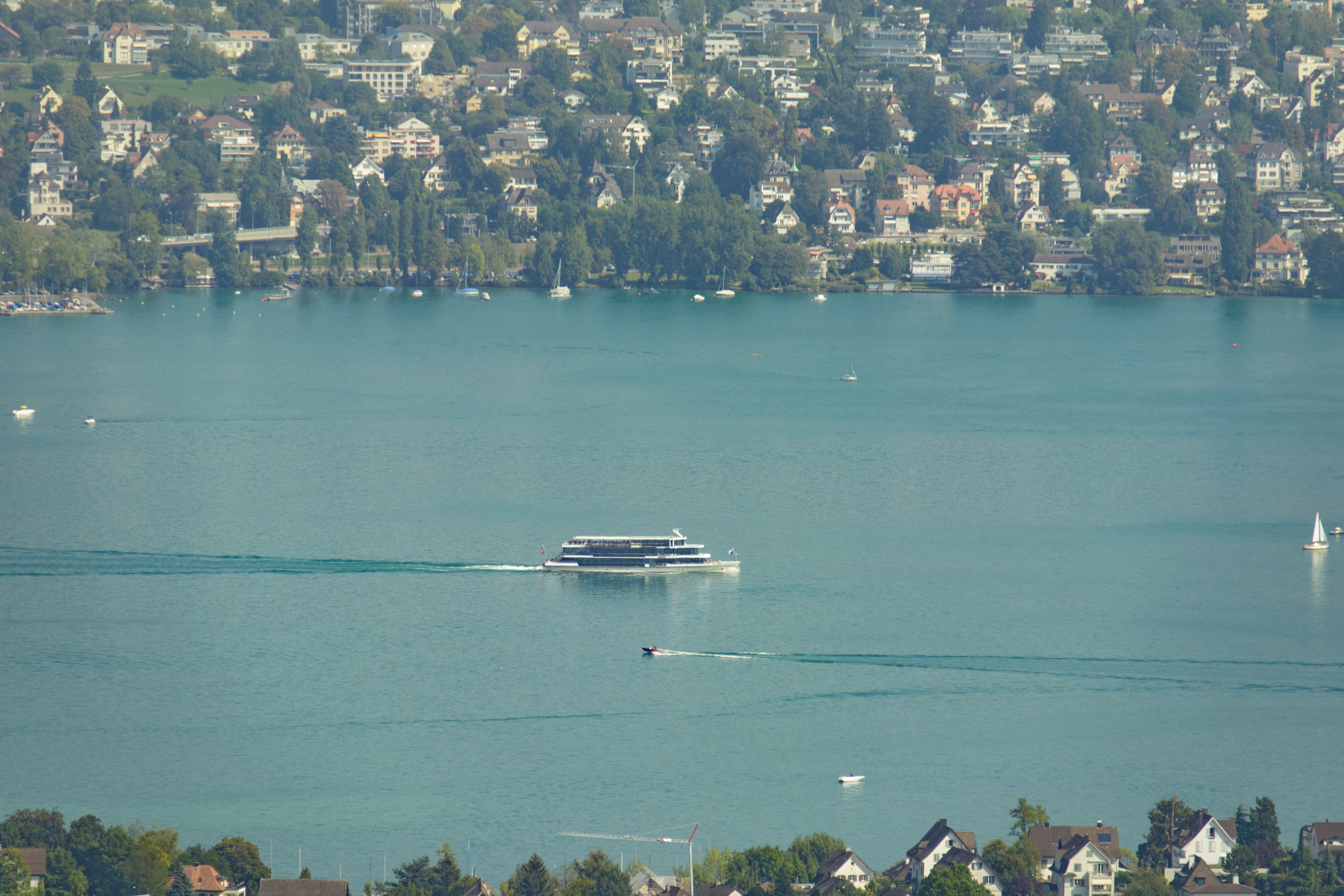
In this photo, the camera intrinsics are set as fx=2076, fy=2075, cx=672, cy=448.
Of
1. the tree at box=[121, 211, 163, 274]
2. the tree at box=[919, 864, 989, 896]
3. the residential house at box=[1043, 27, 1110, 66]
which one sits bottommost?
the tree at box=[919, 864, 989, 896]

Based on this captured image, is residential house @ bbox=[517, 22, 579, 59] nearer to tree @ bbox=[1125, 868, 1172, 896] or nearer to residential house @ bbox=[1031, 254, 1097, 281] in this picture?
residential house @ bbox=[1031, 254, 1097, 281]

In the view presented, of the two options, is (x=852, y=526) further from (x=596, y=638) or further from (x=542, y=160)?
(x=542, y=160)

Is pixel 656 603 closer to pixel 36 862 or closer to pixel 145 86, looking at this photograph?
pixel 36 862

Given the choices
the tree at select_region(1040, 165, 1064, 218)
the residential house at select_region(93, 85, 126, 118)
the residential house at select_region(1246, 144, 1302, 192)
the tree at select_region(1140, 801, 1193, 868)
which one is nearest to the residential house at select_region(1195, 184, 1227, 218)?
the residential house at select_region(1246, 144, 1302, 192)

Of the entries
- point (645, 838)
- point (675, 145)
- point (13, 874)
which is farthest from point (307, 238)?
point (13, 874)

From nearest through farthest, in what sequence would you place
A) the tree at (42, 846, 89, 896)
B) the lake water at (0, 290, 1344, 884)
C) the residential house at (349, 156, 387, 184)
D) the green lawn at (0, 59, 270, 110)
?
1. the tree at (42, 846, 89, 896)
2. the lake water at (0, 290, 1344, 884)
3. the residential house at (349, 156, 387, 184)
4. the green lawn at (0, 59, 270, 110)

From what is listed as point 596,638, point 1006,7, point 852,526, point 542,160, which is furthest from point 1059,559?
point 1006,7
